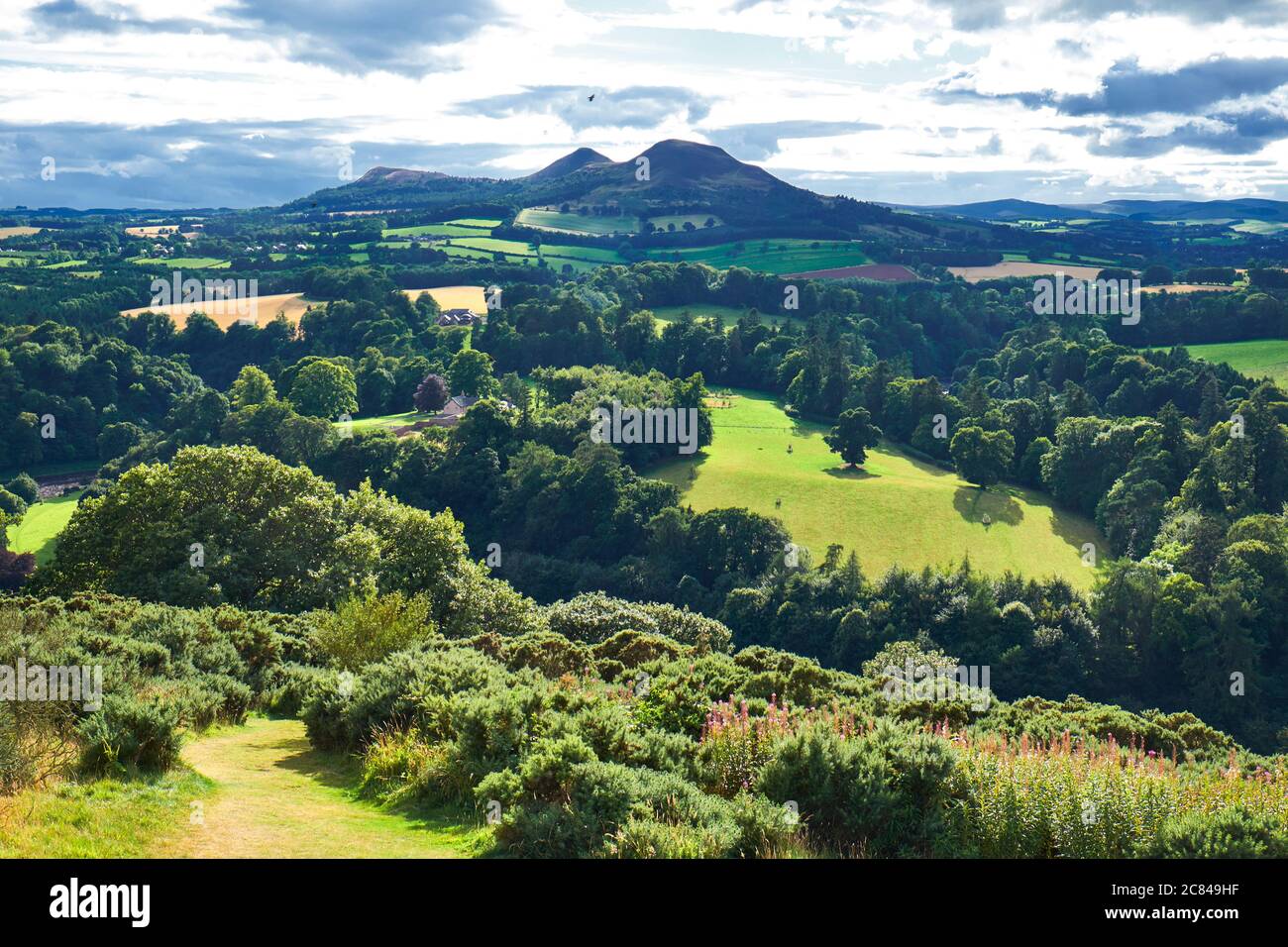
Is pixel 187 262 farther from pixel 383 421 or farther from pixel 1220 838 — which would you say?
pixel 1220 838

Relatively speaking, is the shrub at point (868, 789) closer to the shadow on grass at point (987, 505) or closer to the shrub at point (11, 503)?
the shadow on grass at point (987, 505)

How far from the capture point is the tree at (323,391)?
118000 millimetres

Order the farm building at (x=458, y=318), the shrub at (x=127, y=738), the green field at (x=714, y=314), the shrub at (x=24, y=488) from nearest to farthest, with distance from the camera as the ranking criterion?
the shrub at (x=127, y=738), the shrub at (x=24, y=488), the farm building at (x=458, y=318), the green field at (x=714, y=314)

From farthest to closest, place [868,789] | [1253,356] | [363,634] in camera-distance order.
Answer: [1253,356], [363,634], [868,789]

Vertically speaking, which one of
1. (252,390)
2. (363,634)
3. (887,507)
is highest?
(252,390)

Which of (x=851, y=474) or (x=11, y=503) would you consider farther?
(x=851, y=474)

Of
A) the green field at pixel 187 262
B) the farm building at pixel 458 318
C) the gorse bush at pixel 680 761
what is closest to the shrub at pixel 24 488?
the farm building at pixel 458 318

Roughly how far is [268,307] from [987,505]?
381ft

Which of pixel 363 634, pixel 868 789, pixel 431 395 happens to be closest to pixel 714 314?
pixel 431 395

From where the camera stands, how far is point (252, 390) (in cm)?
12025

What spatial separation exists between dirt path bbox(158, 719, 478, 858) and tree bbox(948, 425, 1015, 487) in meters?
84.4

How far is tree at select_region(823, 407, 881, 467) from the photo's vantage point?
98.5 meters

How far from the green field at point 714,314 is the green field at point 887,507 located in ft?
198
